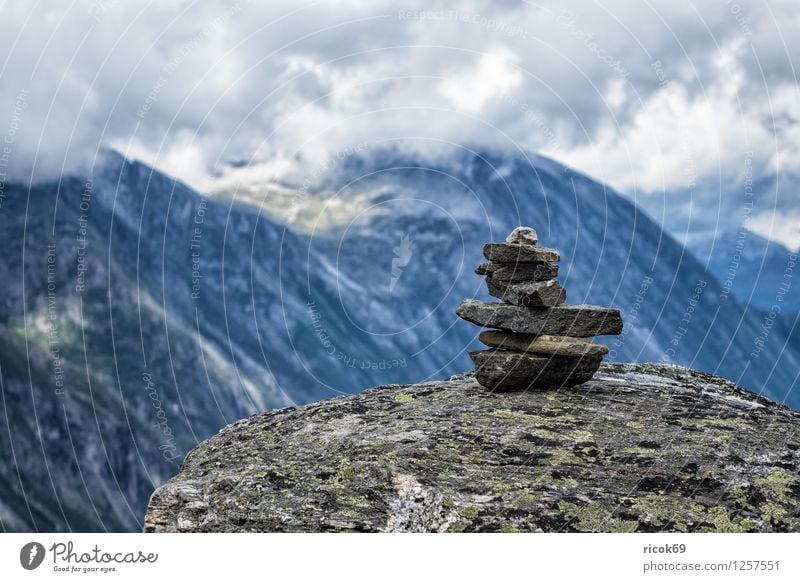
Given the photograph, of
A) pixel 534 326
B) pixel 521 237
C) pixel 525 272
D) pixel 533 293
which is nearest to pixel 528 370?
pixel 534 326

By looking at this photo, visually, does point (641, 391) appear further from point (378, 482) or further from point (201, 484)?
point (201, 484)

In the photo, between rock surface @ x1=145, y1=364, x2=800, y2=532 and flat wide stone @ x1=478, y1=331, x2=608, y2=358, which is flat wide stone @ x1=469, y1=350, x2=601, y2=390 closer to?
flat wide stone @ x1=478, y1=331, x2=608, y2=358

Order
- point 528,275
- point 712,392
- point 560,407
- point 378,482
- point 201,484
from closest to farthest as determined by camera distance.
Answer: point 378,482, point 201,484, point 560,407, point 528,275, point 712,392

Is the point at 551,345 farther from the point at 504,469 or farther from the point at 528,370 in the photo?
the point at 504,469

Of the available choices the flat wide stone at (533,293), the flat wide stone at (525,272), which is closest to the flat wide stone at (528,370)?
the flat wide stone at (533,293)

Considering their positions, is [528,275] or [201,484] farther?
[528,275]

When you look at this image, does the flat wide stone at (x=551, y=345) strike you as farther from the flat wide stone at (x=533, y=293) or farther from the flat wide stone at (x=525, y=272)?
the flat wide stone at (x=525, y=272)
